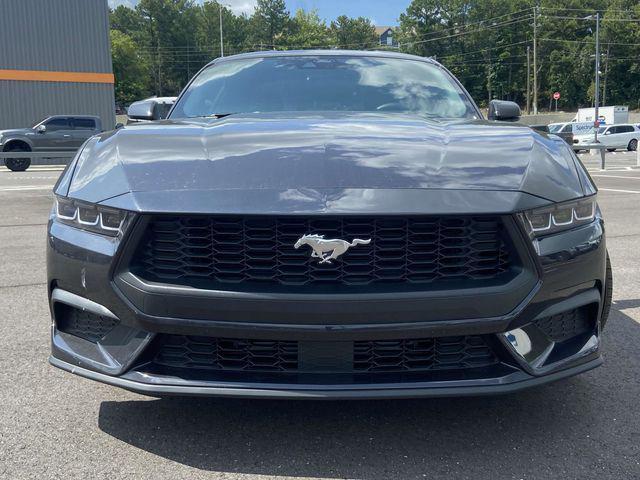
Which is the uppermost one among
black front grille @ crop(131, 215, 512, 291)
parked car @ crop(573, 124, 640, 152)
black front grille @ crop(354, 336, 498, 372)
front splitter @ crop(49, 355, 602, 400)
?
black front grille @ crop(131, 215, 512, 291)

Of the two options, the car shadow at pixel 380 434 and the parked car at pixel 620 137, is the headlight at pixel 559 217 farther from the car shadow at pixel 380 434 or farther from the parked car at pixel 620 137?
the parked car at pixel 620 137

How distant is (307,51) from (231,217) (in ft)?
8.34

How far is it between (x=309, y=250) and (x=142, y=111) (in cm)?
224

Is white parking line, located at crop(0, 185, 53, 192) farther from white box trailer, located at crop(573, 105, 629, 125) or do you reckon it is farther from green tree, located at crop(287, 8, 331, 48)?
green tree, located at crop(287, 8, 331, 48)

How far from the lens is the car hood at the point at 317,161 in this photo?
2.23 m

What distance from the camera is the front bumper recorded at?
2.11 metres

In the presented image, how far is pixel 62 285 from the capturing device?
241cm

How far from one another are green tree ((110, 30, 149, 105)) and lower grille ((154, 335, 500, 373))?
3261 inches

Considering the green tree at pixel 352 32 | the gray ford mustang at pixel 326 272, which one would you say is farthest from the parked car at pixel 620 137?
the green tree at pixel 352 32

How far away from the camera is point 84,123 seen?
74.6 feet

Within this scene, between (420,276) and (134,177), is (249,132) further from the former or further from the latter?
(420,276)

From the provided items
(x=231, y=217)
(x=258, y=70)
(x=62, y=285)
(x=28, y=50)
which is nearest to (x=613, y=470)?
(x=231, y=217)

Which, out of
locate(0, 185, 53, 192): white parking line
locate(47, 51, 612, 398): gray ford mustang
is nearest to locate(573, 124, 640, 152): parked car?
locate(0, 185, 53, 192): white parking line

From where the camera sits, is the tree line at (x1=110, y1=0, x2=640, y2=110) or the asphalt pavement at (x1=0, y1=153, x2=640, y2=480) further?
the tree line at (x1=110, y1=0, x2=640, y2=110)
